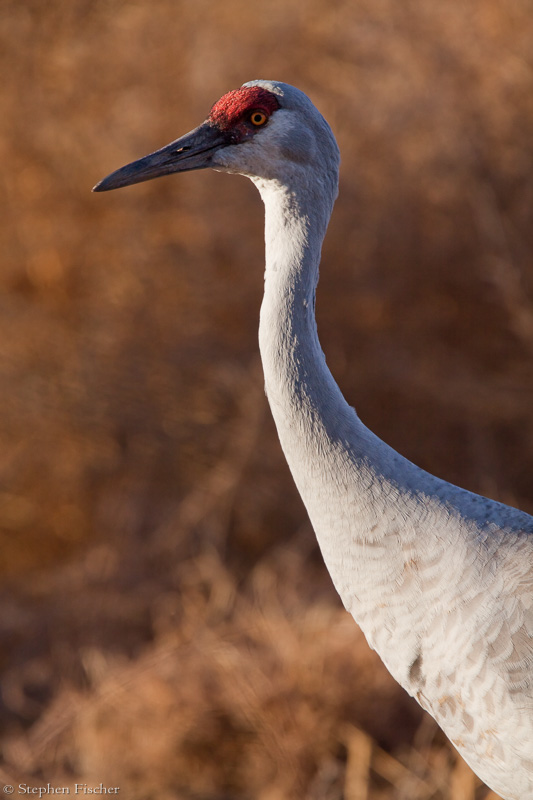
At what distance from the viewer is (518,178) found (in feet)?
18.9

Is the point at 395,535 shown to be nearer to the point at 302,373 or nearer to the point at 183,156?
the point at 302,373

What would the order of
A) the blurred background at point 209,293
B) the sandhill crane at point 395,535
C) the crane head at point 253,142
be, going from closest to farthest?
the sandhill crane at point 395,535 → the crane head at point 253,142 → the blurred background at point 209,293

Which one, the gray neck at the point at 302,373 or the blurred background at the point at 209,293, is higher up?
the gray neck at the point at 302,373

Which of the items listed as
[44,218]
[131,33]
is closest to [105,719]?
[44,218]

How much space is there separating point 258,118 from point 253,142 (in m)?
0.06

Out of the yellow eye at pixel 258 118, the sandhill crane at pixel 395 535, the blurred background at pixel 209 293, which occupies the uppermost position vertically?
the yellow eye at pixel 258 118

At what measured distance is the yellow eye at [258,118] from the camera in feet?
7.29

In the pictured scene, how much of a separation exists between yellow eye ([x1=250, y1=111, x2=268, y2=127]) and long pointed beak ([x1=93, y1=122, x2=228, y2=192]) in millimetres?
81

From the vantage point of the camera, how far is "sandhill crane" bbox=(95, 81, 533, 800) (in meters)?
2.05

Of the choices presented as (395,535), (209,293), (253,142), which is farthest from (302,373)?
(209,293)

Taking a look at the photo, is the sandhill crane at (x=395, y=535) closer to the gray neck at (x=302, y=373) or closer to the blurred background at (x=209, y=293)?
the gray neck at (x=302, y=373)

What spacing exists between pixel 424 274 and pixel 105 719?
129 inches

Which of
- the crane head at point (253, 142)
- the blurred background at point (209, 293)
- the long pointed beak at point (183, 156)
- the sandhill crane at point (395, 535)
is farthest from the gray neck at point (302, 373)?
the blurred background at point (209, 293)

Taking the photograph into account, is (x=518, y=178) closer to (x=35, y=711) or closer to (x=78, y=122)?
(x=78, y=122)
